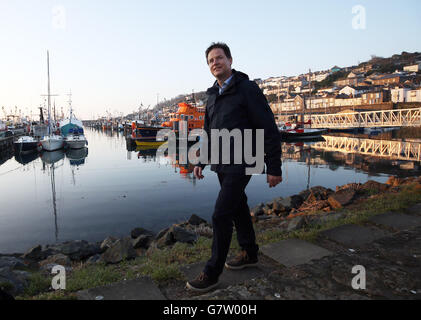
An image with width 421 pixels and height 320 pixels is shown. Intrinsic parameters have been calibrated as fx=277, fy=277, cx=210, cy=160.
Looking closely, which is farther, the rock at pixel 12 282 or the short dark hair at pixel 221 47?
the rock at pixel 12 282

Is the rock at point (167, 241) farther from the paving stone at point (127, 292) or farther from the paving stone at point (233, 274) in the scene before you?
the paving stone at point (127, 292)

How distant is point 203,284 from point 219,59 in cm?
180

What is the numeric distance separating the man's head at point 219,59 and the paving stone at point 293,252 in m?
1.80

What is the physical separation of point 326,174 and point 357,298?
13.5 metres

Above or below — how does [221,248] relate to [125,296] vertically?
above

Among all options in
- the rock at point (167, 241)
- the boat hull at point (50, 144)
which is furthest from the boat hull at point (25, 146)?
the rock at point (167, 241)

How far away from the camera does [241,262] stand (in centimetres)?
252

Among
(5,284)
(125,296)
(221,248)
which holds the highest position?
(221,248)

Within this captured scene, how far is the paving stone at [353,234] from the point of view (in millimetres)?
3066
